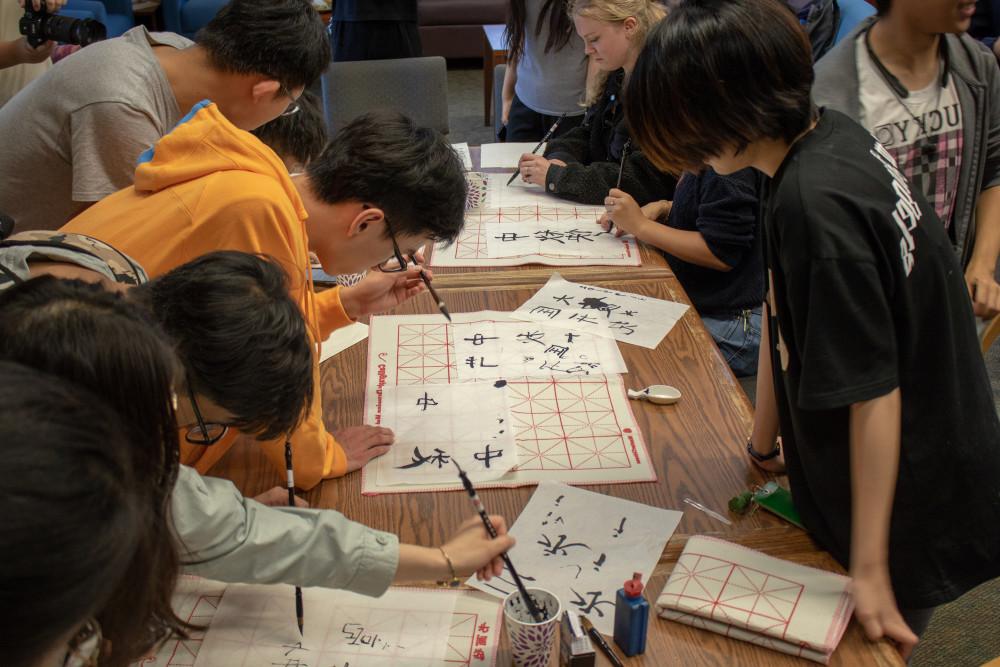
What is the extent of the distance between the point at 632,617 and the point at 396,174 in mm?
894

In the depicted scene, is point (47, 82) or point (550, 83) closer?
point (47, 82)

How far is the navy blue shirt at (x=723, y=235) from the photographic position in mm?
2070

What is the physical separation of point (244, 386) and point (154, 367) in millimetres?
277

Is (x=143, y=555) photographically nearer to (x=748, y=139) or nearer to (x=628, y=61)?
(x=748, y=139)

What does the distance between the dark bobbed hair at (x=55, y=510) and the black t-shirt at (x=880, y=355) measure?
2.43 ft

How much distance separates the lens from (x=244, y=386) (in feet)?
3.44

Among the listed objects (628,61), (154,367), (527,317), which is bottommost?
(527,317)

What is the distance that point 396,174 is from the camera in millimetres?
1584

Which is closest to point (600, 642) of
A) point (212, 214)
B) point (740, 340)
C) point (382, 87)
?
point (212, 214)

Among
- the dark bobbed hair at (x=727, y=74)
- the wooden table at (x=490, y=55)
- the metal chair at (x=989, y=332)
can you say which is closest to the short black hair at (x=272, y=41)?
Result: the dark bobbed hair at (x=727, y=74)

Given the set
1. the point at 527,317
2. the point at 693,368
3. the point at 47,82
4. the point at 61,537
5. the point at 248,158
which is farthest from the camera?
the point at 47,82

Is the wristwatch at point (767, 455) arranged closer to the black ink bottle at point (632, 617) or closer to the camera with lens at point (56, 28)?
the black ink bottle at point (632, 617)

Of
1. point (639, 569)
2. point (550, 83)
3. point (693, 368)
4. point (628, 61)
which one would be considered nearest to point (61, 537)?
point (639, 569)

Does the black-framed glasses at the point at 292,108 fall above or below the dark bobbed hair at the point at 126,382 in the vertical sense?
below
